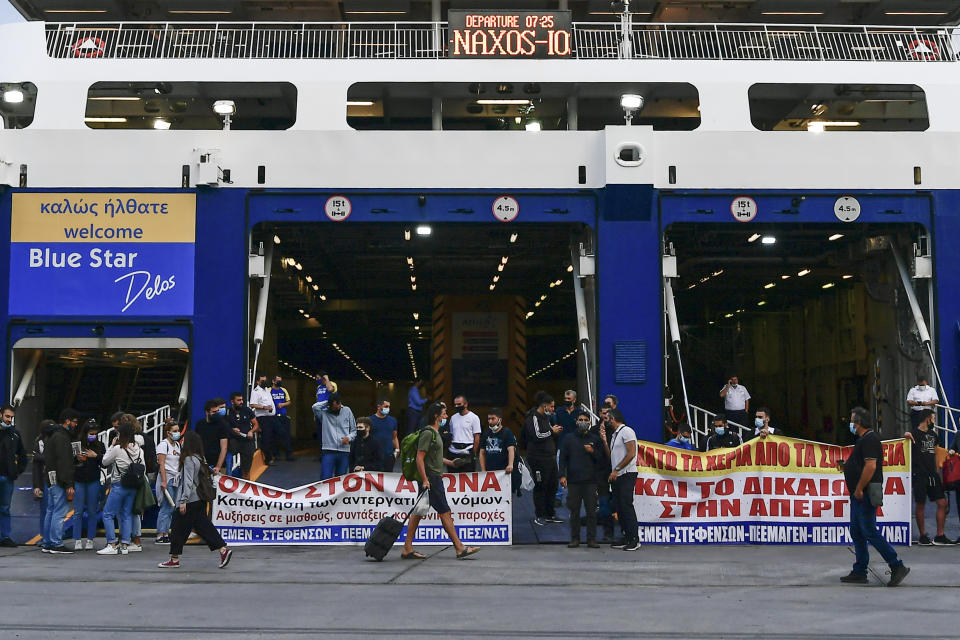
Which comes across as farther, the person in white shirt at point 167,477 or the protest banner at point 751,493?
the person in white shirt at point 167,477

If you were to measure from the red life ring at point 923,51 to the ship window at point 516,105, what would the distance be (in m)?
4.04

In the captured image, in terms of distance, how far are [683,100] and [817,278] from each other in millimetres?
7544

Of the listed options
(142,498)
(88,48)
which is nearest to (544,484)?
(142,498)

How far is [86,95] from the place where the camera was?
19422mm

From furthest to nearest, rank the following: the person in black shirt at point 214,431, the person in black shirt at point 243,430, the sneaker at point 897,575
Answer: the person in black shirt at point 243,430
the person in black shirt at point 214,431
the sneaker at point 897,575

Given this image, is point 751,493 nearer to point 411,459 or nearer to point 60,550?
point 411,459

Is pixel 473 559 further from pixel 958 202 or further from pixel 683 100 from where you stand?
pixel 683 100

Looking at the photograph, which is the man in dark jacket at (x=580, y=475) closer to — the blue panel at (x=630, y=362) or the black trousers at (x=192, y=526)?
the black trousers at (x=192, y=526)

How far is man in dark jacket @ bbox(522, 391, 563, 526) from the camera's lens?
15164mm

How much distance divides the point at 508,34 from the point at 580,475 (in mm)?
9124

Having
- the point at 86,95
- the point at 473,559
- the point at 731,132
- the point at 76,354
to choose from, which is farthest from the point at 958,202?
the point at 76,354

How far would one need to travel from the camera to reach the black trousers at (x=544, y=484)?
15258 mm

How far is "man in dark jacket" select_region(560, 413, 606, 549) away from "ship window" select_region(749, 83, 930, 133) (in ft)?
34.5

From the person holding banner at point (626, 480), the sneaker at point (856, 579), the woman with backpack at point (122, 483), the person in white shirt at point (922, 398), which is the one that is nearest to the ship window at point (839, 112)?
the person in white shirt at point (922, 398)
